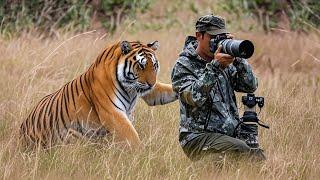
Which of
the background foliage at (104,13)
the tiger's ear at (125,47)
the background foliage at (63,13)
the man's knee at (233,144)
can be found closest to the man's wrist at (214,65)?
the man's knee at (233,144)

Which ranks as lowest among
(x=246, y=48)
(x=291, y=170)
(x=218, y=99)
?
(x=291, y=170)

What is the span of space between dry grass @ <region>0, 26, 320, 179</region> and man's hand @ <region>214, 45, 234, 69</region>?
22.7 inches

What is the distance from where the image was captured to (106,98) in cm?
576

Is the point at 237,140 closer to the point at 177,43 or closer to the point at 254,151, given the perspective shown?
the point at 254,151

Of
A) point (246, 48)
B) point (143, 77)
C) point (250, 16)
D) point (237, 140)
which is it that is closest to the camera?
point (246, 48)

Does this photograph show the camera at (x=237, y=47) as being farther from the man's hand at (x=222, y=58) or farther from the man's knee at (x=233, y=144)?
the man's knee at (x=233, y=144)

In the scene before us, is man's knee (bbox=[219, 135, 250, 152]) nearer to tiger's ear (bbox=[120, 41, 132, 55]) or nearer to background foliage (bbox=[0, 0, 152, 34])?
tiger's ear (bbox=[120, 41, 132, 55])

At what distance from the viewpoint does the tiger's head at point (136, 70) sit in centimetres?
574

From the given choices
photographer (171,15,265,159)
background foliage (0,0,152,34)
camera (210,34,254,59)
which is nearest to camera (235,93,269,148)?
photographer (171,15,265,159)

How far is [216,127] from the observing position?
202 inches

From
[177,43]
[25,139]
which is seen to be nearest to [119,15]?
[177,43]

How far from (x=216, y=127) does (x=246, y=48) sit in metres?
0.66

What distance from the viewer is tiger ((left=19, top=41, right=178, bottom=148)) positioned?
18.7ft

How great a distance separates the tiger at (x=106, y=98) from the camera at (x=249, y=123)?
76cm
